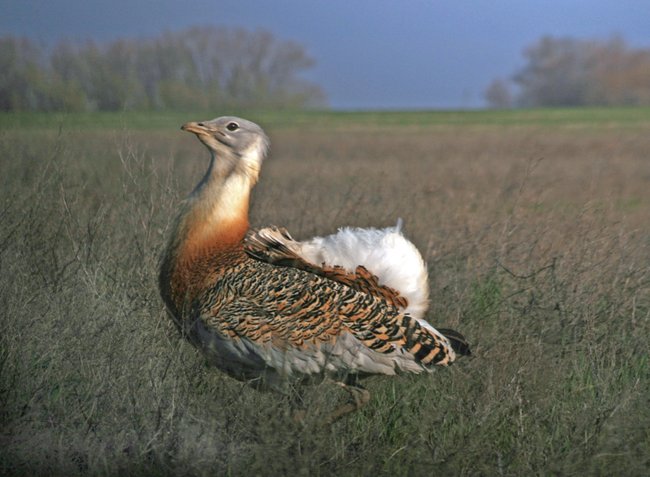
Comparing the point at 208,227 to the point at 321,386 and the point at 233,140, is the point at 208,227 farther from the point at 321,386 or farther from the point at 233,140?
the point at 321,386

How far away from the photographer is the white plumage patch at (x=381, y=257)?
148 inches

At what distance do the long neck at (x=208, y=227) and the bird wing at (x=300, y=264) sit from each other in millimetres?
80

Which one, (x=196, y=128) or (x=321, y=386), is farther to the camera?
(x=196, y=128)

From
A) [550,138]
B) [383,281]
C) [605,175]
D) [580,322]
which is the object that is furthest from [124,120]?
[550,138]

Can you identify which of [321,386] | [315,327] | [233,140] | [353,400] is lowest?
[353,400]

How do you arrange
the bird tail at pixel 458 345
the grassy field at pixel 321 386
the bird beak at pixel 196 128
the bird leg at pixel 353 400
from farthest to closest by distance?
the bird beak at pixel 196 128 → the bird tail at pixel 458 345 → the bird leg at pixel 353 400 → the grassy field at pixel 321 386

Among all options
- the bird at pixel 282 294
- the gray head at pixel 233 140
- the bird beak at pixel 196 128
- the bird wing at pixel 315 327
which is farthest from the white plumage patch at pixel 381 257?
the bird beak at pixel 196 128

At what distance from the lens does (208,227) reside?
3803 millimetres

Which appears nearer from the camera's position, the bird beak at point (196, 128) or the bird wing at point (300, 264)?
the bird wing at point (300, 264)

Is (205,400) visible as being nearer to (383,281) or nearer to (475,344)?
(383,281)

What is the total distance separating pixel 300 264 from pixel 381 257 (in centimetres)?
31

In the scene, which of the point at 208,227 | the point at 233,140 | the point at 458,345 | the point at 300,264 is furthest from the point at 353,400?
the point at 233,140

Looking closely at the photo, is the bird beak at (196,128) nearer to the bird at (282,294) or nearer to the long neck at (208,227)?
the bird at (282,294)

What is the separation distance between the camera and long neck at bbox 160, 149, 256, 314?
378 cm
